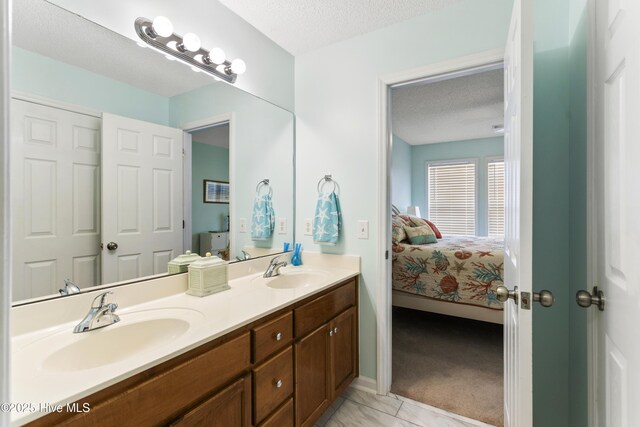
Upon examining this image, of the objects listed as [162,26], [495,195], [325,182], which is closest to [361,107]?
[325,182]

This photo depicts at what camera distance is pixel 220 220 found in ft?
6.01

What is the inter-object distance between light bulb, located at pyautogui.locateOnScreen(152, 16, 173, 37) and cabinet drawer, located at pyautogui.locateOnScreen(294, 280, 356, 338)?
1.44 meters

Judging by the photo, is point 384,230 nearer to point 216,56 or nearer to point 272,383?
point 272,383

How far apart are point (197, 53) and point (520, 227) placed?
68.0 inches

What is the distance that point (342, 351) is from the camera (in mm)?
1845

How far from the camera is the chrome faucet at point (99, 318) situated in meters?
1.04

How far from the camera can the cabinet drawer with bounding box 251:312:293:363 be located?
1.19 meters

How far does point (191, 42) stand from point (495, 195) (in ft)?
17.8

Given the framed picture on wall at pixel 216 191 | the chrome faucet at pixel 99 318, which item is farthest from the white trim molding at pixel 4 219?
the framed picture on wall at pixel 216 191

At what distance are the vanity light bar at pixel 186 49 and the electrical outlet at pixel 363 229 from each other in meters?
1.22

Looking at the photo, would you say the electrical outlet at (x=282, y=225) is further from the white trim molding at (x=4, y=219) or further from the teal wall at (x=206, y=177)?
the white trim molding at (x=4, y=219)

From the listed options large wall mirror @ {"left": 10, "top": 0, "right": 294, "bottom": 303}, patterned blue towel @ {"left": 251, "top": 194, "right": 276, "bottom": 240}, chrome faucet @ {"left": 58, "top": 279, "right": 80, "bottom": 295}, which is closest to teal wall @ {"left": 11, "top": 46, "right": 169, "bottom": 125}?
large wall mirror @ {"left": 10, "top": 0, "right": 294, "bottom": 303}

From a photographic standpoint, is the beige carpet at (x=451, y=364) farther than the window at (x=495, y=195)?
No

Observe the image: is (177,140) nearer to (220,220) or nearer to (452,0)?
(220,220)
